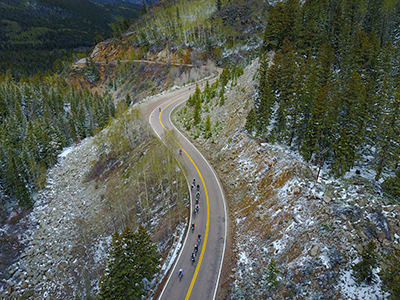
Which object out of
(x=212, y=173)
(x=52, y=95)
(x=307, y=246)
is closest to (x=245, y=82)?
(x=212, y=173)

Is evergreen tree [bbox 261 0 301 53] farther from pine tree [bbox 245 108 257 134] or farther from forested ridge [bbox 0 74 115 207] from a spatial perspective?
forested ridge [bbox 0 74 115 207]

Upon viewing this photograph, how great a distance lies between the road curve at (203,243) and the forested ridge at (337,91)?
35.3 ft

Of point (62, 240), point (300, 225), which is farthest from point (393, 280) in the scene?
point (62, 240)

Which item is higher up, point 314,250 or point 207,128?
point 207,128

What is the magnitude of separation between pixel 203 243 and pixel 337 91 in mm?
25171

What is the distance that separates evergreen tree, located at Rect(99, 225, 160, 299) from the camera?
19.9 m

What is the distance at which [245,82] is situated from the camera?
169 feet

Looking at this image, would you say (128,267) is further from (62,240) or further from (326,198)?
(62,240)

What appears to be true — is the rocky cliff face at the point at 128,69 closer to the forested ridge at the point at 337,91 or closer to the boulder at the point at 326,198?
the forested ridge at the point at 337,91

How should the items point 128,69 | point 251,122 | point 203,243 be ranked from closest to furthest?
point 203,243, point 251,122, point 128,69

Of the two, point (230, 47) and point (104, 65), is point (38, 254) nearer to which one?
point (230, 47)

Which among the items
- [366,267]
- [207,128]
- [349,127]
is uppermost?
[349,127]

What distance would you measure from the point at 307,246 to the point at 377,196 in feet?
25.9

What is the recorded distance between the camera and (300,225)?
22922mm
